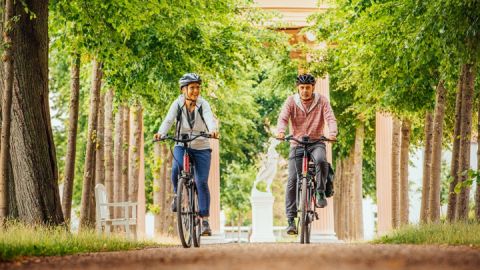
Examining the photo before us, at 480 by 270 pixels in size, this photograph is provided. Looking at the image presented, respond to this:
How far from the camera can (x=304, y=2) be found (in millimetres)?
34156

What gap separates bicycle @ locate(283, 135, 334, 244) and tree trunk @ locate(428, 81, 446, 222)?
22.7 feet

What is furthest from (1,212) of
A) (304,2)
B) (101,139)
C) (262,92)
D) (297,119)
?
(262,92)

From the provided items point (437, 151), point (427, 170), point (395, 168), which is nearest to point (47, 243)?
point (437, 151)

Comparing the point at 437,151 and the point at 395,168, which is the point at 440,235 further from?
the point at 395,168

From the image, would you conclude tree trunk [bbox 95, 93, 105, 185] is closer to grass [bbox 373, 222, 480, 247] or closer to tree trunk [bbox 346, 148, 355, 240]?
grass [bbox 373, 222, 480, 247]

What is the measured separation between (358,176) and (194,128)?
790 inches

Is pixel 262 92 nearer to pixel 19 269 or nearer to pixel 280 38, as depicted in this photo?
pixel 280 38

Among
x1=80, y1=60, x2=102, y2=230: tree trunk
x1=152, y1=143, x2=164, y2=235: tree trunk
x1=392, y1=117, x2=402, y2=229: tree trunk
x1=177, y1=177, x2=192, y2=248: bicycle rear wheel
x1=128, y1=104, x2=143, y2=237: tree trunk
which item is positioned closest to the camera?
x1=177, y1=177, x2=192, y2=248: bicycle rear wheel

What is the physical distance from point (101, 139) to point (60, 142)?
18612 mm

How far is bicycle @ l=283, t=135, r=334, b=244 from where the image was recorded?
41.5 ft

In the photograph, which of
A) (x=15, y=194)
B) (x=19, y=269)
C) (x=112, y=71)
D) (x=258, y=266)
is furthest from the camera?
(x=112, y=71)

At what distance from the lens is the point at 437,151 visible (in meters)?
19.6

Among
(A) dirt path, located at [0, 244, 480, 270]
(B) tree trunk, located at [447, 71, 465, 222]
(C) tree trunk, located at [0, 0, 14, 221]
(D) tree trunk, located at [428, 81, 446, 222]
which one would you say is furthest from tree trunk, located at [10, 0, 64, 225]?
(D) tree trunk, located at [428, 81, 446, 222]

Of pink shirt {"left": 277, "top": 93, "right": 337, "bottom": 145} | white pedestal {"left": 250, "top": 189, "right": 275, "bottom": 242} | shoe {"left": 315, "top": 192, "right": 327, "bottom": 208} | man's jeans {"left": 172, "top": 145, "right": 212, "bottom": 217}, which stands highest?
pink shirt {"left": 277, "top": 93, "right": 337, "bottom": 145}
